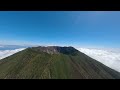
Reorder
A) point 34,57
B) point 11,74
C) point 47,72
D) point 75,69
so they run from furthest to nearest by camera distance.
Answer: point 34,57, point 75,69, point 47,72, point 11,74
